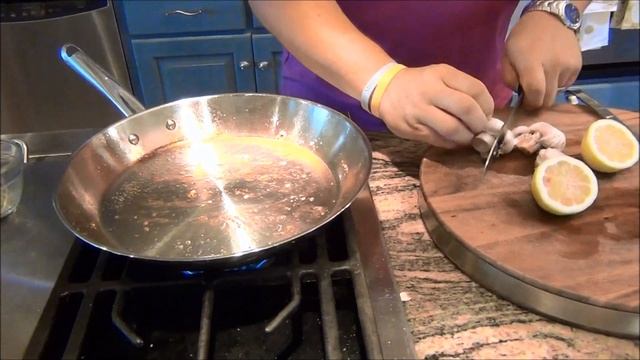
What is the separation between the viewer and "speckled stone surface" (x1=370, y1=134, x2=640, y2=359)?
49cm

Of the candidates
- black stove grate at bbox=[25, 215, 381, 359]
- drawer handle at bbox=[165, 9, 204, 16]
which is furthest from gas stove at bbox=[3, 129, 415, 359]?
drawer handle at bbox=[165, 9, 204, 16]

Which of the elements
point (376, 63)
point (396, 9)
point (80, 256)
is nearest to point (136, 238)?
point (80, 256)

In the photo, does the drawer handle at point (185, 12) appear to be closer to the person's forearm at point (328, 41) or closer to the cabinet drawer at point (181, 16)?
the cabinet drawer at point (181, 16)

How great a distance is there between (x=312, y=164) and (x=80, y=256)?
28cm

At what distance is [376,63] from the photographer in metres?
0.68

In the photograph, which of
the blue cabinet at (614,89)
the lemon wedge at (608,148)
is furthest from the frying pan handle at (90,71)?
the blue cabinet at (614,89)

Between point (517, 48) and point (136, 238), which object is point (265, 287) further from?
point (517, 48)

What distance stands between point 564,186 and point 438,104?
156mm

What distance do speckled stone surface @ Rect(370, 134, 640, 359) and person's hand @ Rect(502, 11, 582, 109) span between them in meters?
0.26

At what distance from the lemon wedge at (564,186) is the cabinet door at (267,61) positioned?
1.13 metres

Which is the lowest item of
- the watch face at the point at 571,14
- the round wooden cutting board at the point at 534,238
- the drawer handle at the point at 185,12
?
the drawer handle at the point at 185,12

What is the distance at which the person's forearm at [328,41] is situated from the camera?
683 millimetres

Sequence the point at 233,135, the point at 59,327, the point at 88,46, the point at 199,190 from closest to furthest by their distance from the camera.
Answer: the point at 59,327
the point at 199,190
the point at 233,135
the point at 88,46

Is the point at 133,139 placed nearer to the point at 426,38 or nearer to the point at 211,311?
the point at 211,311
